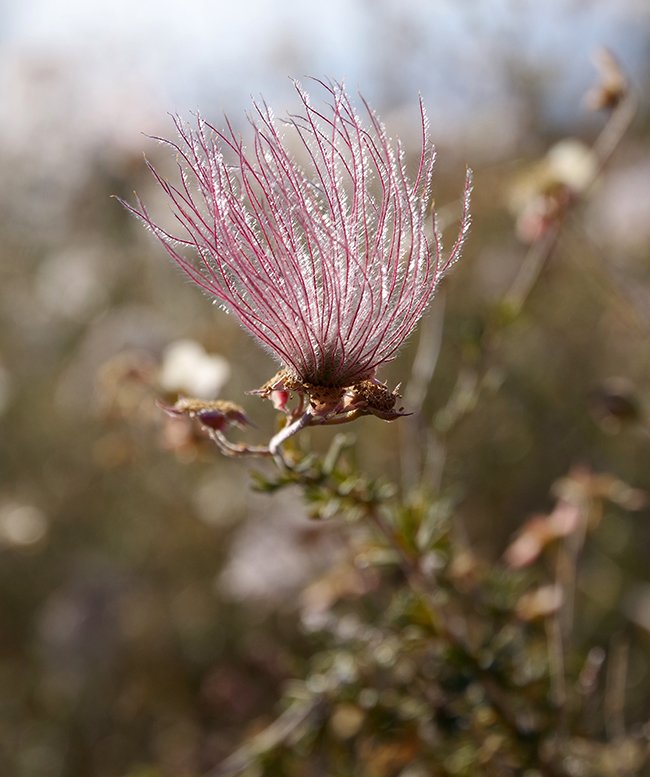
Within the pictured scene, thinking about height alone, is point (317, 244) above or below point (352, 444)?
above

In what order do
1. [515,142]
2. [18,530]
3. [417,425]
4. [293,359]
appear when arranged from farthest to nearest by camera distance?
1. [515,142]
2. [18,530]
3. [417,425]
4. [293,359]

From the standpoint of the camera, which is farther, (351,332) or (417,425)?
(417,425)

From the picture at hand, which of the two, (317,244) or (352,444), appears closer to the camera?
(317,244)

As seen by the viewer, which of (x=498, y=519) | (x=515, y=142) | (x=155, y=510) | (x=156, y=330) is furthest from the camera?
(x=515, y=142)

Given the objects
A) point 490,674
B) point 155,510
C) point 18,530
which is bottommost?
point 155,510

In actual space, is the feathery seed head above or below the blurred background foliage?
above

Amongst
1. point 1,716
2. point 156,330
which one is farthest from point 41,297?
point 1,716

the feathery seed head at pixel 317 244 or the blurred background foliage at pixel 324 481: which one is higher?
the feathery seed head at pixel 317 244

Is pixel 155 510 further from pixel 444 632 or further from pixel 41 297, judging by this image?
pixel 444 632
